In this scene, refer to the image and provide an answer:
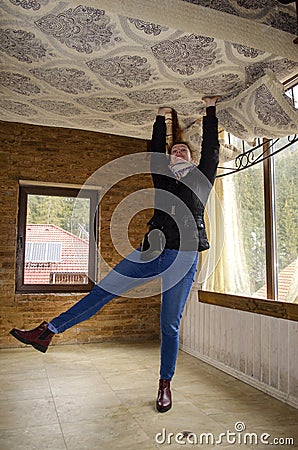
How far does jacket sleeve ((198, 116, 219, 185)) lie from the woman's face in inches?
7.1

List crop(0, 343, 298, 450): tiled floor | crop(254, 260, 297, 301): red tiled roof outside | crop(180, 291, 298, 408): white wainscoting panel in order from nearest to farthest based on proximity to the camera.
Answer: crop(0, 343, 298, 450): tiled floor < crop(180, 291, 298, 408): white wainscoting panel < crop(254, 260, 297, 301): red tiled roof outside

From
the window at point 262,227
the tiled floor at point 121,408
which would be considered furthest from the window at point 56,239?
the window at point 262,227

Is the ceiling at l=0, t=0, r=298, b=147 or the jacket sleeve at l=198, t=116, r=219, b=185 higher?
the ceiling at l=0, t=0, r=298, b=147

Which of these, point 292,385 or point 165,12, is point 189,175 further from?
point 292,385

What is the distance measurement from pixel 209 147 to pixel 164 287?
92 cm

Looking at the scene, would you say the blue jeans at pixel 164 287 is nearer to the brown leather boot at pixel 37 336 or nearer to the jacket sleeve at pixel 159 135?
the brown leather boot at pixel 37 336

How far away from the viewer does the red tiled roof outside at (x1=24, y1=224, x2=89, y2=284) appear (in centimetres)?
501

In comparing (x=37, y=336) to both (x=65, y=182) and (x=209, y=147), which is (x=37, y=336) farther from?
(x=65, y=182)

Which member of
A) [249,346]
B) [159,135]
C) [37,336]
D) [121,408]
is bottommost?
[121,408]

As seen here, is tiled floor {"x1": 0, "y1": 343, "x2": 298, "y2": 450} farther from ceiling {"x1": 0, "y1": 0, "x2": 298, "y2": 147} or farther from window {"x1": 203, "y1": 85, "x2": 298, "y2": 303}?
ceiling {"x1": 0, "y1": 0, "x2": 298, "y2": 147}

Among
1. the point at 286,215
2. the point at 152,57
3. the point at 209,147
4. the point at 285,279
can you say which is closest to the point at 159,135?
the point at 209,147

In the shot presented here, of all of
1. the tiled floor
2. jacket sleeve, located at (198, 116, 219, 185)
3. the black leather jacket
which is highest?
jacket sleeve, located at (198, 116, 219, 185)

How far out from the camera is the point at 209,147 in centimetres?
255

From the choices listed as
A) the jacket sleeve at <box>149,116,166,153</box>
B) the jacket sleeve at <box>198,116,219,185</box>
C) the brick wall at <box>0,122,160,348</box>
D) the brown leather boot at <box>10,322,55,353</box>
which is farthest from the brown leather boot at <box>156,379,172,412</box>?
the brick wall at <box>0,122,160,348</box>
